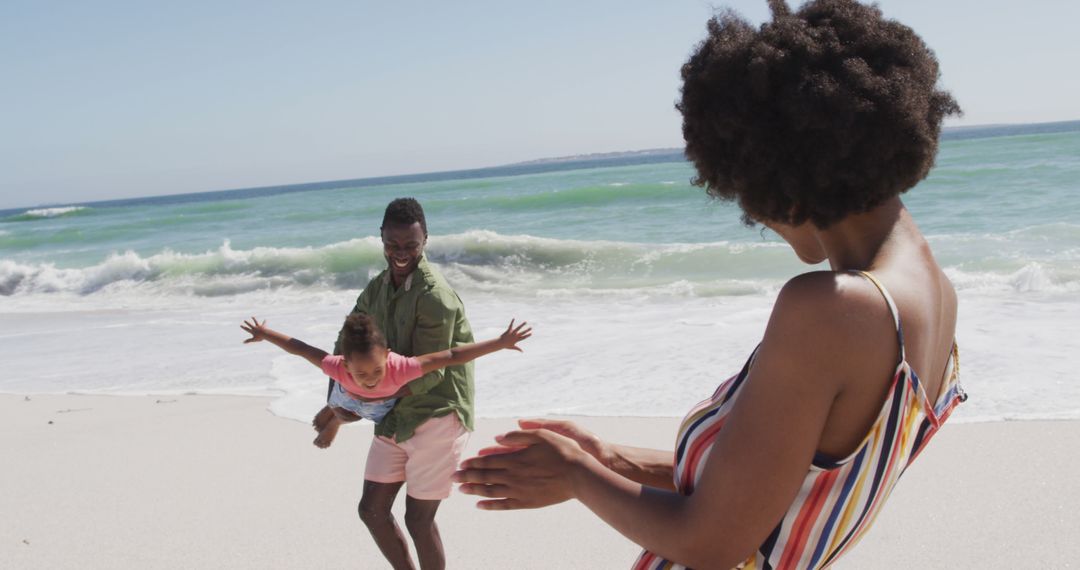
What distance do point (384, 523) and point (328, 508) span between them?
57.4 inches

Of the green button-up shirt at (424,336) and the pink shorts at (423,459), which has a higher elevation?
the green button-up shirt at (424,336)

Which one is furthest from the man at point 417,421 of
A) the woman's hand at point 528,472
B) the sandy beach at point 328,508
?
the woman's hand at point 528,472

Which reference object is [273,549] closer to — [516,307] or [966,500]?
[966,500]

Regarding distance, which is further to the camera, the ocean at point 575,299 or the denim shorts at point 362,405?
the ocean at point 575,299

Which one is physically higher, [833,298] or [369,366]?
[833,298]

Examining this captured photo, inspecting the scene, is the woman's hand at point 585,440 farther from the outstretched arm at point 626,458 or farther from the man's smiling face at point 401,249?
the man's smiling face at point 401,249

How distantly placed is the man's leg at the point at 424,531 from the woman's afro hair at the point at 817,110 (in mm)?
→ 2607

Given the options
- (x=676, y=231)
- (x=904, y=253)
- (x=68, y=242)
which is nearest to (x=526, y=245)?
(x=676, y=231)

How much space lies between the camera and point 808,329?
1.27 metres

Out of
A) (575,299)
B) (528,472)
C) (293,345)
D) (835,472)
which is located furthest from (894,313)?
(575,299)

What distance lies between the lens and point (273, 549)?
464 centimetres

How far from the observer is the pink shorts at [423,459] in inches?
148

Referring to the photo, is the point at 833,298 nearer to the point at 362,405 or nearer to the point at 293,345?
the point at 362,405

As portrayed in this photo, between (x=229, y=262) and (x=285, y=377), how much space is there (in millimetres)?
13611
